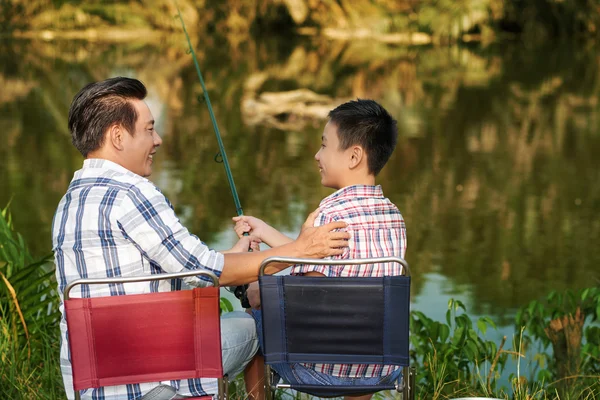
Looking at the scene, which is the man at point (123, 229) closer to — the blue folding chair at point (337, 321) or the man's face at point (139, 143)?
the man's face at point (139, 143)

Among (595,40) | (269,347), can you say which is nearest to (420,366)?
(269,347)

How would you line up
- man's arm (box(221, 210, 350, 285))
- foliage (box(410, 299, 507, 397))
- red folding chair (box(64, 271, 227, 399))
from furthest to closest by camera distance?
foliage (box(410, 299, 507, 397)) < man's arm (box(221, 210, 350, 285)) < red folding chair (box(64, 271, 227, 399))

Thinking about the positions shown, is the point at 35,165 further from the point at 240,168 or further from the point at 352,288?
the point at 352,288

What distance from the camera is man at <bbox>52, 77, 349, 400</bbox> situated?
88.5 inches

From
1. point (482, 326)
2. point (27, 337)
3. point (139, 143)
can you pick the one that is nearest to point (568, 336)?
point (482, 326)

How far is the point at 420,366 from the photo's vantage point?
162 inches

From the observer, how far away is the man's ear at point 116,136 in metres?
2.38

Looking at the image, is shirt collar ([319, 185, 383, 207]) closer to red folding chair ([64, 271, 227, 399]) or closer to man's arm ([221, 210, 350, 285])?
man's arm ([221, 210, 350, 285])

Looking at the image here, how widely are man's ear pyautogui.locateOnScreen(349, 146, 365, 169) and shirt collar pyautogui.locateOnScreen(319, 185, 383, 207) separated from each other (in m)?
0.08

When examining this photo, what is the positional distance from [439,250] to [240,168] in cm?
330

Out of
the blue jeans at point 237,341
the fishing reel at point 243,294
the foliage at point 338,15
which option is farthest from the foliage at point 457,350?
the foliage at point 338,15

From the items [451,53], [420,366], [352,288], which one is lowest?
[420,366]

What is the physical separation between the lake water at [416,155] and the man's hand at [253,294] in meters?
2.45

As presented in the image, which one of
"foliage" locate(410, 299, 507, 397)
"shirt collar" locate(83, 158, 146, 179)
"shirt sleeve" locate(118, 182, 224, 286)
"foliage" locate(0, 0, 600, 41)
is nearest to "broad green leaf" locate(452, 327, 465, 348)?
"foliage" locate(410, 299, 507, 397)
